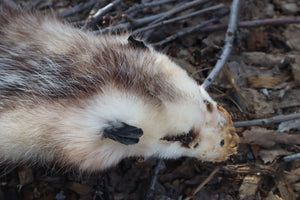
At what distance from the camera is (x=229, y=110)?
7.88ft

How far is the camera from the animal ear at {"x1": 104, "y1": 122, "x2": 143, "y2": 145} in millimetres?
1561

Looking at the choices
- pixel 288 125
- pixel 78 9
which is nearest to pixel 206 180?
A: pixel 288 125

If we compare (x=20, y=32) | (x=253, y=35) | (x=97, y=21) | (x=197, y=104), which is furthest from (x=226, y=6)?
(x=20, y=32)

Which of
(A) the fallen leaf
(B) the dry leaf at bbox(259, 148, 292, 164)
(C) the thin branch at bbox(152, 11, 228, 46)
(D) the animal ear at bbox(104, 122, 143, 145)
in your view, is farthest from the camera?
(C) the thin branch at bbox(152, 11, 228, 46)

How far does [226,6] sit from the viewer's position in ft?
9.94

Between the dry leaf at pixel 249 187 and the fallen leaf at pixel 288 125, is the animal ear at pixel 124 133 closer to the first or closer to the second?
the dry leaf at pixel 249 187

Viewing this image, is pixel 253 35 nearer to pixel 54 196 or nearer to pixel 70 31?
pixel 70 31

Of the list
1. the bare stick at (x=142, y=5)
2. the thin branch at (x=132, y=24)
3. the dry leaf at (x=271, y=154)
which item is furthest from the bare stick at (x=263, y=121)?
the bare stick at (x=142, y=5)

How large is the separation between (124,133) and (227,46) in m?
1.39

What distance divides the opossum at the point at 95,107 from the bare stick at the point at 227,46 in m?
0.36

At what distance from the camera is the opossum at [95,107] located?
1.64m

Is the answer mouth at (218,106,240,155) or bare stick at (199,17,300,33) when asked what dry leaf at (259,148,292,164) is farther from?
bare stick at (199,17,300,33)

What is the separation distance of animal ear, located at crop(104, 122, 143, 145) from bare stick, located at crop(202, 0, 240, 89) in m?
0.87

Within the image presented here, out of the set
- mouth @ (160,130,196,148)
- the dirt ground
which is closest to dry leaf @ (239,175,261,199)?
the dirt ground
